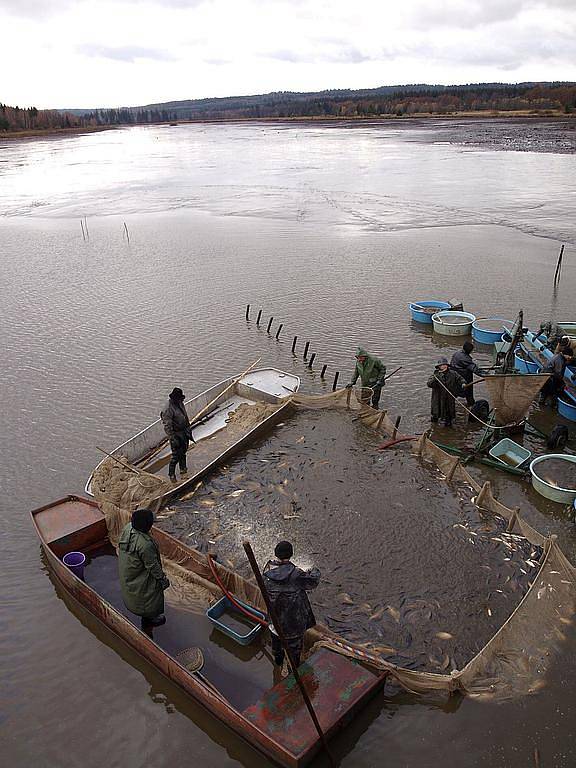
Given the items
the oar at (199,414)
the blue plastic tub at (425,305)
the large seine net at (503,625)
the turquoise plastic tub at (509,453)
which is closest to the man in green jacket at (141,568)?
the large seine net at (503,625)

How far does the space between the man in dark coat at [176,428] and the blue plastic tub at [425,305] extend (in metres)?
9.60

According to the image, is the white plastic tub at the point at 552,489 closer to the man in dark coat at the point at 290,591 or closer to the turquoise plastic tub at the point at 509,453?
the turquoise plastic tub at the point at 509,453

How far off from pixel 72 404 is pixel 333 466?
6.51m

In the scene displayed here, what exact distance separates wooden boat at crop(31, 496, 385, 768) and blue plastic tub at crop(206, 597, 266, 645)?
16 cm

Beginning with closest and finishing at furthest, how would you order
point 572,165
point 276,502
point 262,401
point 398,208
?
1. point 276,502
2. point 262,401
3. point 398,208
4. point 572,165

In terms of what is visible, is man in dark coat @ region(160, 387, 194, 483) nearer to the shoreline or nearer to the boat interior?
the boat interior

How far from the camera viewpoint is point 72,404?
43.3ft

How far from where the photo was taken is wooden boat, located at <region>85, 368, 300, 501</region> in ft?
34.3

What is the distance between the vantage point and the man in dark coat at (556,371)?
11255 mm

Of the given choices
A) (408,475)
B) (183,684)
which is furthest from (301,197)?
(183,684)

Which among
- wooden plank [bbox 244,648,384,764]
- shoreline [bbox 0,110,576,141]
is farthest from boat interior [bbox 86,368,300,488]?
shoreline [bbox 0,110,576,141]

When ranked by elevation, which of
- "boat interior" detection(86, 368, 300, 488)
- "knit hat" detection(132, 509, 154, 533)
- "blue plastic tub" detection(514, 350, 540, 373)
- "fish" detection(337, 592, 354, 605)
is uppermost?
"knit hat" detection(132, 509, 154, 533)

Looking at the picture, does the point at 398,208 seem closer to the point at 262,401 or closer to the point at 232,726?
the point at 262,401

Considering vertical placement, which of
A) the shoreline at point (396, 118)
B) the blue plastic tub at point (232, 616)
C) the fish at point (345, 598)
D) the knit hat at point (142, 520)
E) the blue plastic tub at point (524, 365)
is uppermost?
the shoreline at point (396, 118)
